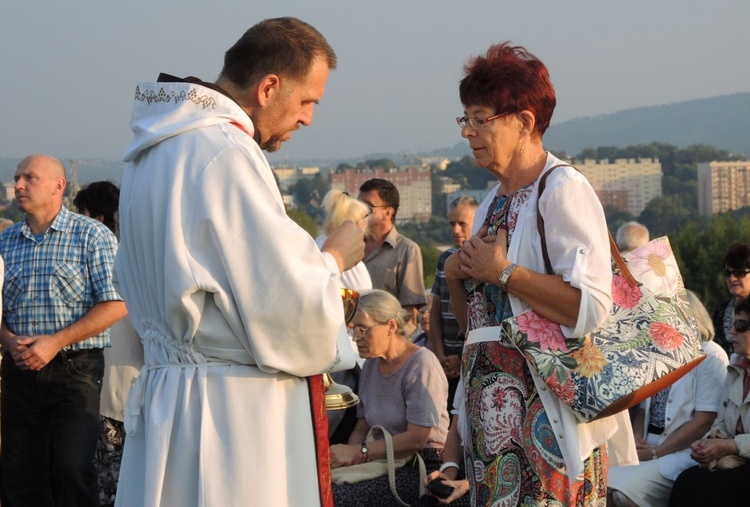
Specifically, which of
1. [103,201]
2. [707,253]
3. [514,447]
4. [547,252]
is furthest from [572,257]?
[707,253]

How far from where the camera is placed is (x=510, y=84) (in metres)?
3.31

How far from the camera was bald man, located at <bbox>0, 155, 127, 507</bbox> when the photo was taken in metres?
5.89

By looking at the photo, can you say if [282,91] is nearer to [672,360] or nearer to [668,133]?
[672,360]

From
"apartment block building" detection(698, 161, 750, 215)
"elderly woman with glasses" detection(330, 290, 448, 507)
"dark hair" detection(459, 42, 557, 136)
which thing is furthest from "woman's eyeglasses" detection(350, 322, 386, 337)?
"apartment block building" detection(698, 161, 750, 215)

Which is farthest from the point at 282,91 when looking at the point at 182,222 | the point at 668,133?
the point at 668,133

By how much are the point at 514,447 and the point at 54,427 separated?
→ 3.59 m

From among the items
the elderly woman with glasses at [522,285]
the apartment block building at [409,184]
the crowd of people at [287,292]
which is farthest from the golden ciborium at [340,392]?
the apartment block building at [409,184]

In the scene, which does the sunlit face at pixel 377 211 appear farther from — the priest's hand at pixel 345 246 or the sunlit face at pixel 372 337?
the priest's hand at pixel 345 246

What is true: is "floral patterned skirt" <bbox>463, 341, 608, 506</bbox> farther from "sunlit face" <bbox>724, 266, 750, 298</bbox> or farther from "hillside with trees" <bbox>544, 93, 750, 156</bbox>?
"hillside with trees" <bbox>544, 93, 750, 156</bbox>

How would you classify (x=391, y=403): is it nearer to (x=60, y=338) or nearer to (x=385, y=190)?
(x=60, y=338)

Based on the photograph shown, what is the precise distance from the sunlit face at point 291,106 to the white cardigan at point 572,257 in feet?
2.43

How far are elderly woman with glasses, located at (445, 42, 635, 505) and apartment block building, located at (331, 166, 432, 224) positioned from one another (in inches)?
2248

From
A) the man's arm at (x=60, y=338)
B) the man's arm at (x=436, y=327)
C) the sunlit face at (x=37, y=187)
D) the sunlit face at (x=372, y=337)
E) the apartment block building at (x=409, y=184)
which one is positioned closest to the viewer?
the sunlit face at (x=372, y=337)

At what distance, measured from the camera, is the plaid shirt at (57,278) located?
5.95 metres
